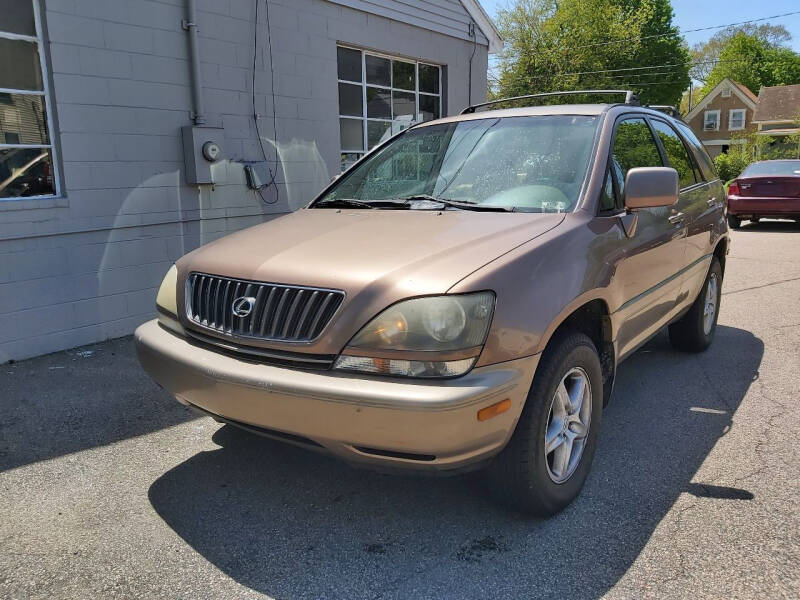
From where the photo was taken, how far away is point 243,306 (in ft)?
8.70

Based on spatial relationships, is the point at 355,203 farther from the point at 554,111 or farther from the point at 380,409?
the point at 380,409

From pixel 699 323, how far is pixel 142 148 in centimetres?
499

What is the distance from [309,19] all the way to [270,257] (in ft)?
18.4

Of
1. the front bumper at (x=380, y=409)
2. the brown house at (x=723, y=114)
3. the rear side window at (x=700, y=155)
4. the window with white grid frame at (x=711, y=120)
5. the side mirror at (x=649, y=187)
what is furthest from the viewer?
the window with white grid frame at (x=711, y=120)

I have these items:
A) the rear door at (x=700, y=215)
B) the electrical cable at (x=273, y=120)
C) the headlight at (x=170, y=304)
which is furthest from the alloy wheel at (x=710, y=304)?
the electrical cable at (x=273, y=120)

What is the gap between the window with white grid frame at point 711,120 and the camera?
185 ft

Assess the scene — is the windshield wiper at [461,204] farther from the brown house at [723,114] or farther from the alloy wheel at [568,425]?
the brown house at [723,114]

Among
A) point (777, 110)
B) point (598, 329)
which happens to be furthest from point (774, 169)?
point (777, 110)

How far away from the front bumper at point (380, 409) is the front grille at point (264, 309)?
5.6 inches

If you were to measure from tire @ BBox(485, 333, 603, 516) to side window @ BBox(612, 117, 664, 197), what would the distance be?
1077mm

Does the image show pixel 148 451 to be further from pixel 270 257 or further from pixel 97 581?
pixel 270 257

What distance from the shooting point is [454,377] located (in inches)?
90.2

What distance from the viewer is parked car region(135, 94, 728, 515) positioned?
91.0 inches

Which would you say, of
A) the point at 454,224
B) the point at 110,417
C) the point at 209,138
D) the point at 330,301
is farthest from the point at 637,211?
the point at 209,138
